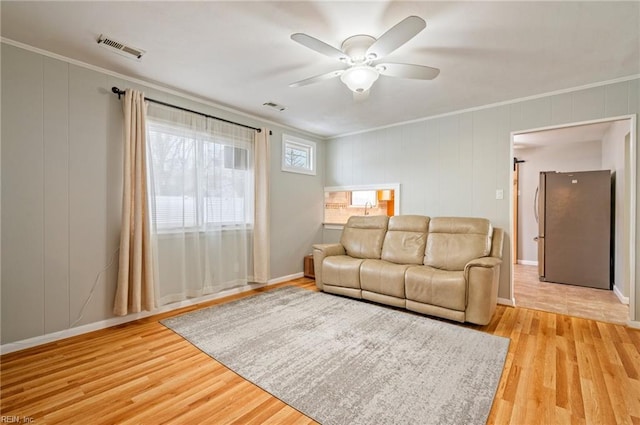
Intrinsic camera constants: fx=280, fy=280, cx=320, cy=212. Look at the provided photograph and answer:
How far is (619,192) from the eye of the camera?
3977 millimetres

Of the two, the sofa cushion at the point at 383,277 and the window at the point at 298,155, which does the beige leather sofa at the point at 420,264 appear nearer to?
the sofa cushion at the point at 383,277

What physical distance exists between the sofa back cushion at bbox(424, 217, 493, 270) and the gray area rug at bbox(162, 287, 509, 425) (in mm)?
813

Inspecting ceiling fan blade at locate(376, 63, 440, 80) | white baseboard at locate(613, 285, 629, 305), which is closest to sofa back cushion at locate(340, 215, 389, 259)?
ceiling fan blade at locate(376, 63, 440, 80)

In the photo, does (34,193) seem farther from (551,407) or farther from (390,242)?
(551,407)

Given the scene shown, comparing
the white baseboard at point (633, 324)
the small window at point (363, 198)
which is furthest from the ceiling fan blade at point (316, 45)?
the white baseboard at point (633, 324)

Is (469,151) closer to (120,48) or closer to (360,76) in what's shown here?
(360,76)

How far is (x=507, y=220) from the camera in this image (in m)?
3.53

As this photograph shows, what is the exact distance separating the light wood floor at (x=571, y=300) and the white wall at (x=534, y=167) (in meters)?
1.48

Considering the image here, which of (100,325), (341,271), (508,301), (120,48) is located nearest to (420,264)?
(341,271)

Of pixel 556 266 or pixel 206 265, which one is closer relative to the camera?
pixel 206 265

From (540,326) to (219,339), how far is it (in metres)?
3.20

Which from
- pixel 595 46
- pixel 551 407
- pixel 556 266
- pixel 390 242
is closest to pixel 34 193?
pixel 390 242

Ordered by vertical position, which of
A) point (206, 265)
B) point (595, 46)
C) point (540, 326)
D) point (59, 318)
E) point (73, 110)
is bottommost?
point (540, 326)

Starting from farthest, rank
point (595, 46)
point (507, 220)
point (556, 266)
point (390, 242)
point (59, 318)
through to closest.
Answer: point (556, 266), point (390, 242), point (507, 220), point (59, 318), point (595, 46)
